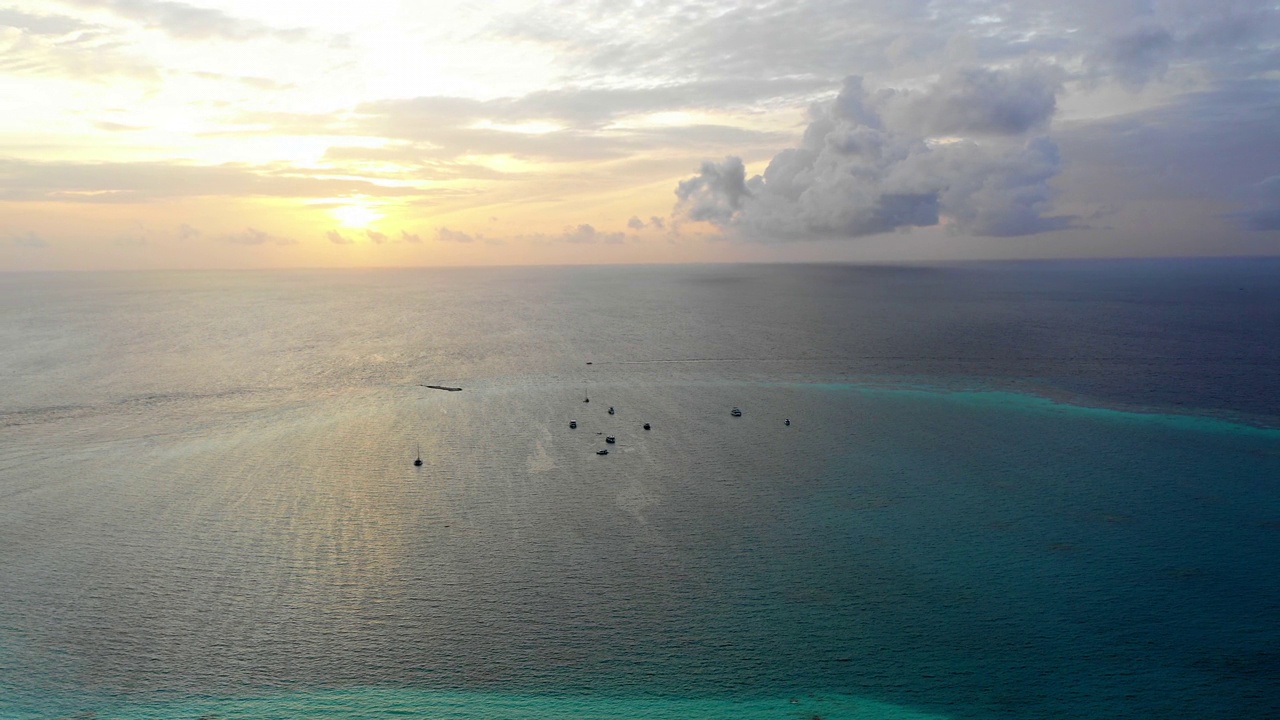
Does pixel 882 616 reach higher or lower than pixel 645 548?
lower

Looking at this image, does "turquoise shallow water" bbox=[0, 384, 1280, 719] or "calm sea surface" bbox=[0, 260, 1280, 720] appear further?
"calm sea surface" bbox=[0, 260, 1280, 720]

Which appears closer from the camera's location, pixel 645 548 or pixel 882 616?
pixel 882 616

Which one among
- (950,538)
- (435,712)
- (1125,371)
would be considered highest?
(1125,371)

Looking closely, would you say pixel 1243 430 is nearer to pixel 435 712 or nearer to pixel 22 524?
pixel 435 712

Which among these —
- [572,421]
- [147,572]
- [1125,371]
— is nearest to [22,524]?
[147,572]

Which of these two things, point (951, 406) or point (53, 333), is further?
point (53, 333)

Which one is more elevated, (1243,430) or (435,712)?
(1243,430)

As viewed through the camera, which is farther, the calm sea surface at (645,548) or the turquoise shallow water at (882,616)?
the calm sea surface at (645,548)

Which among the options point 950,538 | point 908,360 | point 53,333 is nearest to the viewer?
point 950,538
